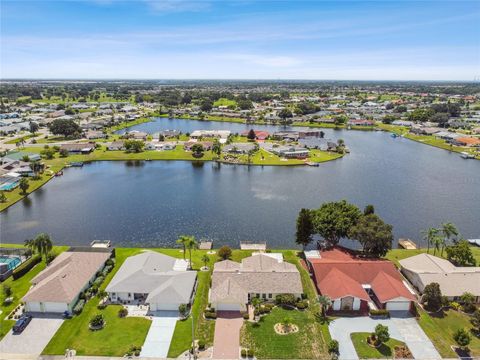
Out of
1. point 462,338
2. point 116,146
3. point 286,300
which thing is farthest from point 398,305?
point 116,146

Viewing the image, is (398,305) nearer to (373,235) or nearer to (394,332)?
(394,332)

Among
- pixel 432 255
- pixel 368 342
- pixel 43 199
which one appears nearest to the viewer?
pixel 368 342

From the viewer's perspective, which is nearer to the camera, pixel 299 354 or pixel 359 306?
pixel 299 354

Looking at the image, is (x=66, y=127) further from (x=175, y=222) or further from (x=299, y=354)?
(x=299, y=354)

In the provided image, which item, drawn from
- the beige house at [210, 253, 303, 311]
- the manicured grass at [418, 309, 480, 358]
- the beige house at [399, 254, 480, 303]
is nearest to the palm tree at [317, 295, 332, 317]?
the beige house at [210, 253, 303, 311]

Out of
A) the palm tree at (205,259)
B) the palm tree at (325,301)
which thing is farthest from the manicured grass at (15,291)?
the palm tree at (325,301)

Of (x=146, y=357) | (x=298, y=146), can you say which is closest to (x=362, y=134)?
(x=298, y=146)

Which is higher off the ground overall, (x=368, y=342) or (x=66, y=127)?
(x=66, y=127)

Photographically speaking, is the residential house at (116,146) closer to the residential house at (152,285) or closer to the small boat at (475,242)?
the residential house at (152,285)

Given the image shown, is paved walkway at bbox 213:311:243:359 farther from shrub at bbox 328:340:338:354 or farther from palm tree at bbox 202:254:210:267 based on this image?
palm tree at bbox 202:254:210:267
